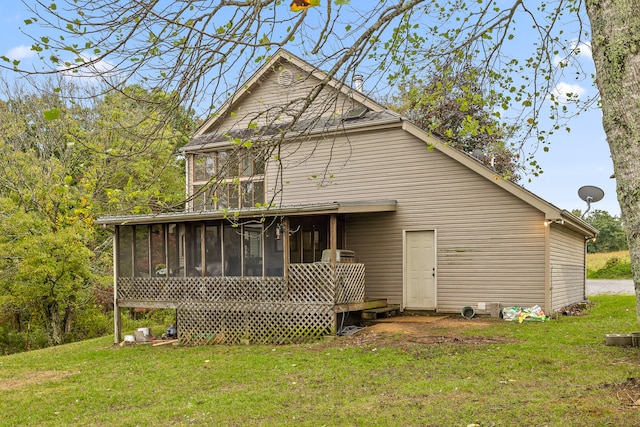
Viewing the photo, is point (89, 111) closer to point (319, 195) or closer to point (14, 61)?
point (319, 195)

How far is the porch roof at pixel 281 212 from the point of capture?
12.1 meters

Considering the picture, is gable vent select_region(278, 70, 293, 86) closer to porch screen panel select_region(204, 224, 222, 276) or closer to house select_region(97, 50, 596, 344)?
house select_region(97, 50, 596, 344)

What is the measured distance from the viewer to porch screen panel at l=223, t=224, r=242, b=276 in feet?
43.9

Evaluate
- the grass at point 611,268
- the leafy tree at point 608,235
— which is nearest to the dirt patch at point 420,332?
the grass at point 611,268

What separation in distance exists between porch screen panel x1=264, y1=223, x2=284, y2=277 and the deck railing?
0.19 metres

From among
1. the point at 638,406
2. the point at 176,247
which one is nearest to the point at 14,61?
the point at 638,406

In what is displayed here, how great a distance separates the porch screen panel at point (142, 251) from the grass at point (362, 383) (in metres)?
2.89

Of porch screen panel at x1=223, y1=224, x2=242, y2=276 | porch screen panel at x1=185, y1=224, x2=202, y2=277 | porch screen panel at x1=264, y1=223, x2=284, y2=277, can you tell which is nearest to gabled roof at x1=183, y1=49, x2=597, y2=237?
porch screen panel at x1=185, y1=224, x2=202, y2=277

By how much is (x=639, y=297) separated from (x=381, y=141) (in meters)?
11.7

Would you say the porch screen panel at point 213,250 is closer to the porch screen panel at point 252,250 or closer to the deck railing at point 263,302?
the deck railing at point 263,302

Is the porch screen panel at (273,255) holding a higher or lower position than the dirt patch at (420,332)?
higher

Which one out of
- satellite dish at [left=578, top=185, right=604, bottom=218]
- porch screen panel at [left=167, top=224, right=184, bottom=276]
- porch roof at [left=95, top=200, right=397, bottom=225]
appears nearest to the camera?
porch roof at [left=95, top=200, right=397, bottom=225]

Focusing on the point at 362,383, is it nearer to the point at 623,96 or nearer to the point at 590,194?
the point at 623,96

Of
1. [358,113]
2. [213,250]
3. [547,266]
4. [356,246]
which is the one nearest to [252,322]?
[213,250]
